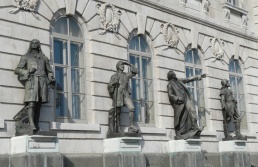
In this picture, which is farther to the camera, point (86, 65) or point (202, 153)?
point (202, 153)

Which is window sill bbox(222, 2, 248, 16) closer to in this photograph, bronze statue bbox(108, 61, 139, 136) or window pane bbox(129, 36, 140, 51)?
window pane bbox(129, 36, 140, 51)

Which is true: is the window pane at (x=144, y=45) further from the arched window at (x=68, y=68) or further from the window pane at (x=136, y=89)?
the arched window at (x=68, y=68)

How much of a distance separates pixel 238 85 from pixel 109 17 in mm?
8618

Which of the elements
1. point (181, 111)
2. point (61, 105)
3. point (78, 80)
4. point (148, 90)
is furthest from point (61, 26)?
point (181, 111)

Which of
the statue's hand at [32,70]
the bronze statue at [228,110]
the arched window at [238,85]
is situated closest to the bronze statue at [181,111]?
the bronze statue at [228,110]

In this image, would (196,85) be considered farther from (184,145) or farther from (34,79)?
(34,79)

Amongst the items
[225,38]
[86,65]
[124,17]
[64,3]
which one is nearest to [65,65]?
[86,65]

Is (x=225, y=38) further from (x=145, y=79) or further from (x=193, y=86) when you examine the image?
(x=145, y=79)

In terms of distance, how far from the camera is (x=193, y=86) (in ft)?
64.8

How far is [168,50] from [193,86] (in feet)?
6.94

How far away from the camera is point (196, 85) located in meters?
19.9

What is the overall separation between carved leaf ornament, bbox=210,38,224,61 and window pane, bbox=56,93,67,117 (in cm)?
843

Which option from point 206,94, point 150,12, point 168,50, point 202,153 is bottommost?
point 202,153

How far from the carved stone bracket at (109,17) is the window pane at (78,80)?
158 centimetres
